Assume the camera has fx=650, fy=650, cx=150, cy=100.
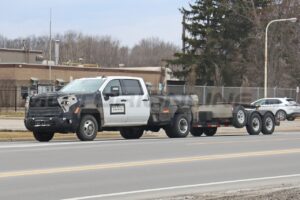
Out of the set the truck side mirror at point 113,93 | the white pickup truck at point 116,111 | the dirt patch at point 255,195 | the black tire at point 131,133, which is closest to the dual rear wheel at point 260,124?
the white pickup truck at point 116,111

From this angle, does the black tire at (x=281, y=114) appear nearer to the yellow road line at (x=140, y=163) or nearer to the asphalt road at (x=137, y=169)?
the asphalt road at (x=137, y=169)

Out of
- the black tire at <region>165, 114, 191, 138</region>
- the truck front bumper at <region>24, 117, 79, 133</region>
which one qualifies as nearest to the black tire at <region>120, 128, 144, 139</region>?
the black tire at <region>165, 114, 191, 138</region>

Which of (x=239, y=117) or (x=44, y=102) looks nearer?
(x=44, y=102)

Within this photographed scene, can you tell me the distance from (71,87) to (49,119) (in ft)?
5.60

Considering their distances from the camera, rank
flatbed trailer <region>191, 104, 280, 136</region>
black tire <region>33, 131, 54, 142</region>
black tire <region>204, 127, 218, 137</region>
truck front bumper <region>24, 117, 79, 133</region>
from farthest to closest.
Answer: black tire <region>204, 127, 218, 137</region> < flatbed trailer <region>191, 104, 280, 136</region> < black tire <region>33, 131, 54, 142</region> < truck front bumper <region>24, 117, 79, 133</region>

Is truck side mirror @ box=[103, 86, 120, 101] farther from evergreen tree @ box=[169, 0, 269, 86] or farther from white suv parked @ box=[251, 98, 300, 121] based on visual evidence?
evergreen tree @ box=[169, 0, 269, 86]

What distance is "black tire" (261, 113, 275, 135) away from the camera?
1072 inches

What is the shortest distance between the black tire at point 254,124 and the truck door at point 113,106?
6786mm

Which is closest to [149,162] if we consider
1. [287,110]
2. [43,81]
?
[287,110]

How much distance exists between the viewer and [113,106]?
→ 21.7 metres

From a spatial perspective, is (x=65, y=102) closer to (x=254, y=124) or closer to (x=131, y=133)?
(x=131, y=133)

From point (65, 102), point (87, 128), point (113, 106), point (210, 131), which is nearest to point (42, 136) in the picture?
point (87, 128)

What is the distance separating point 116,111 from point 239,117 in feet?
21.3

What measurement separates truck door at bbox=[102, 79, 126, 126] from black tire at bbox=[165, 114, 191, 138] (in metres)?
2.37
